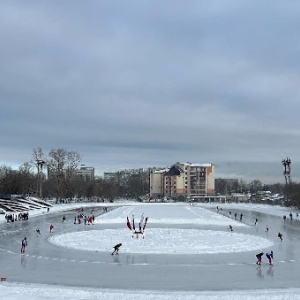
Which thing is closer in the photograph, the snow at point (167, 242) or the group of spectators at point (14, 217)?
the snow at point (167, 242)

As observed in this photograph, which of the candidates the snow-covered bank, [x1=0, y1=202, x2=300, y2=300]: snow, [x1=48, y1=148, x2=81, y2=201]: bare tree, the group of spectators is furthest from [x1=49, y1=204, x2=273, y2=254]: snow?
[x1=48, y1=148, x2=81, y2=201]: bare tree

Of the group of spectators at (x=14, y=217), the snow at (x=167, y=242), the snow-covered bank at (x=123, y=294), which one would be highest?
the group of spectators at (x=14, y=217)

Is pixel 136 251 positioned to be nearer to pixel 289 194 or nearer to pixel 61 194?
pixel 289 194

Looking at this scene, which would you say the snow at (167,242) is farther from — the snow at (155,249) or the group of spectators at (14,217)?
the group of spectators at (14,217)

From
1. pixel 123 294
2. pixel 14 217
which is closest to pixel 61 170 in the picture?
pixel 14 217

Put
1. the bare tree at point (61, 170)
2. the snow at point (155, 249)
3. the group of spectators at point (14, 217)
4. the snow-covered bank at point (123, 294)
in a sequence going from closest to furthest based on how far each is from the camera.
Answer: the snow-covered bank at point (123, 294)
the snow at point (155, 249)
the group of spectators at point (14, 217)
the bare tree at point (61, 170)

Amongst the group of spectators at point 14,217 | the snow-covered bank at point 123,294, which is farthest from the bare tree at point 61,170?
the snow-covered bank at point 123,294

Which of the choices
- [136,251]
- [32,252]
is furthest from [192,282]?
[32,252]

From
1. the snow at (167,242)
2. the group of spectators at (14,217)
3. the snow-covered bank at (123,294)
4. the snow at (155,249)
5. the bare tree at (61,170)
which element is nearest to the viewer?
the snow-covered bank at (123,294)

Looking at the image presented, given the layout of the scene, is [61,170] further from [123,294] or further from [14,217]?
[123,294]

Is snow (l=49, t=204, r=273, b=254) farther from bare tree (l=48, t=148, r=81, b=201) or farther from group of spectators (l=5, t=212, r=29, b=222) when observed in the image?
bare tree (l=48, t=148, r=81, b=201)

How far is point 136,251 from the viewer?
3145cm

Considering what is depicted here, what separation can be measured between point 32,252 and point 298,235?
25.6m

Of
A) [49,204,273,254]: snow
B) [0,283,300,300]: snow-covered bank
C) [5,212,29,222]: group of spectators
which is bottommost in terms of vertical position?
[0,283,300,300]: snow-covered bank
